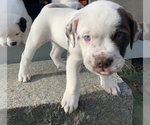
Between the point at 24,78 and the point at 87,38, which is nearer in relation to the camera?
the point at 87,38

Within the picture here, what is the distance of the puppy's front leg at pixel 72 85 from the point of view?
187 centimetres

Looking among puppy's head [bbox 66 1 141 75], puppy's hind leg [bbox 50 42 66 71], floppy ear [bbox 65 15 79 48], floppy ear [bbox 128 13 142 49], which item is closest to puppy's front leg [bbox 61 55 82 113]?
floppy ear [bbox 65 15 79 48]

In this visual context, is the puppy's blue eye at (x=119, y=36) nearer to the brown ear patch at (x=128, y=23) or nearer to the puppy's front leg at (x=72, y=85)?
the brown ear patch at (x=128, y=23)

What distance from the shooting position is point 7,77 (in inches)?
111

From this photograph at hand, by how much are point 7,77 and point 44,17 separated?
1276mm

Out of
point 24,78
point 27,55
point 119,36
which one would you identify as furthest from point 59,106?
point 119,36

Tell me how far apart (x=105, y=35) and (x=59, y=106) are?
112 cm

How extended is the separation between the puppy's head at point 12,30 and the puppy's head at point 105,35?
2191mm

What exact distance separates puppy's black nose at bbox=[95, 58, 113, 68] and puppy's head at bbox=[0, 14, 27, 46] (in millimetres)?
2463

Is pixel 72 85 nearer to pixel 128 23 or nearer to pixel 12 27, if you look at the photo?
pixel 128 23

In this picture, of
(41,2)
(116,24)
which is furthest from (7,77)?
(41,2)

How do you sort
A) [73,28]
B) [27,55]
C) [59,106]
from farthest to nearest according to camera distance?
[27,55] < [59,106] < [73,28]

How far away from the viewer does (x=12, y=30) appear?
3281mm

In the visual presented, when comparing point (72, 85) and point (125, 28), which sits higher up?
point (125, 28)
